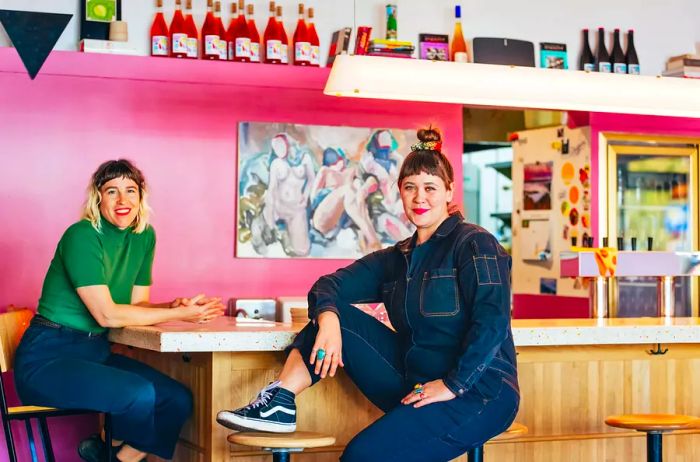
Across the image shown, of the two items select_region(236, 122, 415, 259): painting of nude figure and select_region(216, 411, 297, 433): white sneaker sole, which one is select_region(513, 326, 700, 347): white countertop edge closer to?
select_region(216, 411, 297, 433): white sneaker sole

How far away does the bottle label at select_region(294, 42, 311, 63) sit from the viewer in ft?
18.6

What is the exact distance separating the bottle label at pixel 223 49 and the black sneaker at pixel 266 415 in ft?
9.43

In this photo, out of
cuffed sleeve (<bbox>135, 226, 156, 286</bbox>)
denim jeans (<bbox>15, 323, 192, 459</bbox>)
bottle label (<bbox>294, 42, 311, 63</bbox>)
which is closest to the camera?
denim jeans (<bbox>15, 323, 192, 459</bbox>)

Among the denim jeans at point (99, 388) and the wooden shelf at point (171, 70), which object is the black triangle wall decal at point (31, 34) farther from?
the denim jeans at point (99, 388)

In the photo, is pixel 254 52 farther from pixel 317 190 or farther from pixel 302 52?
pixel 317 190

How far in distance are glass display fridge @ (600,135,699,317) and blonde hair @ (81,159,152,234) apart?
3420mm

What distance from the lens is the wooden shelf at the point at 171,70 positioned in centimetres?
537

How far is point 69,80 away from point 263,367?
2565 mm

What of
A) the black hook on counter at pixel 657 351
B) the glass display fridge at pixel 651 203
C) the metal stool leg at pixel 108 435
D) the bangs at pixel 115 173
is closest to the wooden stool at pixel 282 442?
the metal stool leg at pixel 108 435

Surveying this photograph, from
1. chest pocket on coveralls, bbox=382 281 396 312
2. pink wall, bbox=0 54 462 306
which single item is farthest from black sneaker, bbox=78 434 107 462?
pink wall, bbox=0 54 462 306

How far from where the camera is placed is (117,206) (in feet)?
12.8

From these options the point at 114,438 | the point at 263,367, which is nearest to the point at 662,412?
the point at 263,367

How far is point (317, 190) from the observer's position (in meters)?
5.82

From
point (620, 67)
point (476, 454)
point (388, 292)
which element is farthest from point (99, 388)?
point (620, 67)
